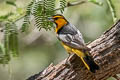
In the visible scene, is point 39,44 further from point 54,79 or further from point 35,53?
point 54,79

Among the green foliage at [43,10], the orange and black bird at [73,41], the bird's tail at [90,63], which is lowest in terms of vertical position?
the bird's tail at [90,63]

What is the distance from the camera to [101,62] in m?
3.39

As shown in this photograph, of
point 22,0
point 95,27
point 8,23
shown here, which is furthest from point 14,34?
point 95,27

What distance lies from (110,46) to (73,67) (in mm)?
331

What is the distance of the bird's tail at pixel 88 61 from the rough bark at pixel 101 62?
0.07 m

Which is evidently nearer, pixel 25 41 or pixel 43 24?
pixel 43 24

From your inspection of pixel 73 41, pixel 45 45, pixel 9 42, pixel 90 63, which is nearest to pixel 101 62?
pixel 90 63

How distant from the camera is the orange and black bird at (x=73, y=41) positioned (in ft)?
10.9

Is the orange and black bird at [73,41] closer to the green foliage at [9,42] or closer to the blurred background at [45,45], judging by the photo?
the green foliage at [9,42]

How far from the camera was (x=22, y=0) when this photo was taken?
6.46 meters

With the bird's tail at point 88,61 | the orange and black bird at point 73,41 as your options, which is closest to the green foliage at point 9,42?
the orange and black bird at point 73,41

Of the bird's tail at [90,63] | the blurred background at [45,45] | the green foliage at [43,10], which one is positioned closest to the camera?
the green foliage at [43,10]

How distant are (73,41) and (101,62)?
1.00ft

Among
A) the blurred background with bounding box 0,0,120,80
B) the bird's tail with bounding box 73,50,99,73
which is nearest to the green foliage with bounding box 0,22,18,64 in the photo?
the bird's tail with bounding box 73,50,99,73
